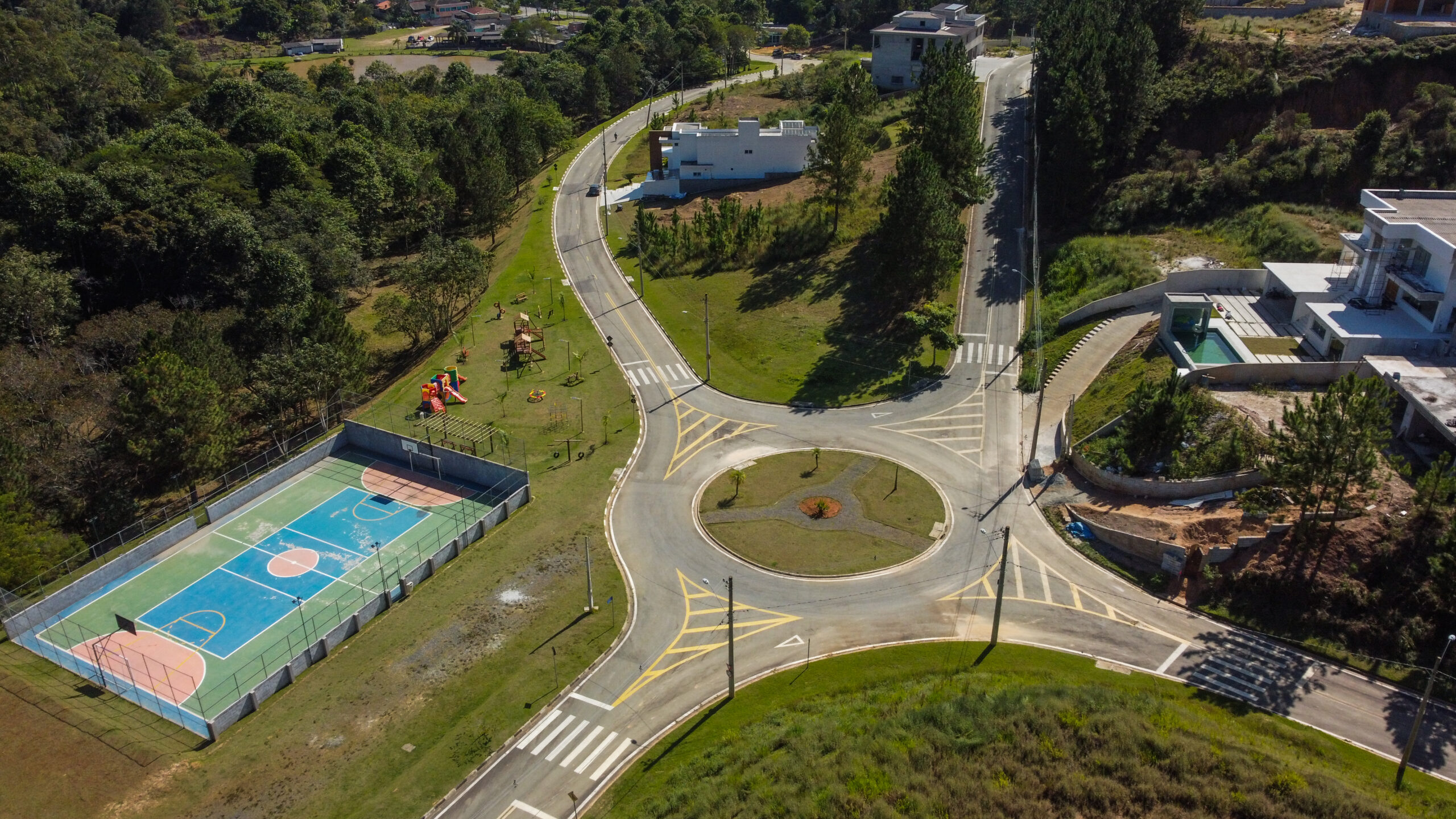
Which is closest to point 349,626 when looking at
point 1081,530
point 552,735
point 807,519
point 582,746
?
point 552,735

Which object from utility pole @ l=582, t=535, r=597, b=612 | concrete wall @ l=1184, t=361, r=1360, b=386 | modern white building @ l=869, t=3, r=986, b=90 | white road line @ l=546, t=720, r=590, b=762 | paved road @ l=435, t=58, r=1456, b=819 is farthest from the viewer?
modern white building @ l=869, t=3, r=986, b=90

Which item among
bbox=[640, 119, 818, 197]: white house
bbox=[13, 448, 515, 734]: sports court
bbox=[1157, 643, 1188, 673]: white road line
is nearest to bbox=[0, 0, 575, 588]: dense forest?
bbox=[13, 448, 515, 734]: sports court

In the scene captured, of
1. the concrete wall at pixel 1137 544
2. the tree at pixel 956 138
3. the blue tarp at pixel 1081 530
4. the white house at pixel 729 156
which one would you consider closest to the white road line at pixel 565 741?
the blue tarp at pixel 1081 530

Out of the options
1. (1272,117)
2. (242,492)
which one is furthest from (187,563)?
(1272,117)

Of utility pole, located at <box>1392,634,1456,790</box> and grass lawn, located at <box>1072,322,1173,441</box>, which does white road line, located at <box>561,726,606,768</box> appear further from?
grass lawn, located at <box>1072,322,1173,441</box>

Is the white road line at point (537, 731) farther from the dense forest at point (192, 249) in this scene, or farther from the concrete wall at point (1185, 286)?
the concrete wall at point (1185, 286)

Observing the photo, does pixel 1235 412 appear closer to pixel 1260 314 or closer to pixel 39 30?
pixel 1260 314
